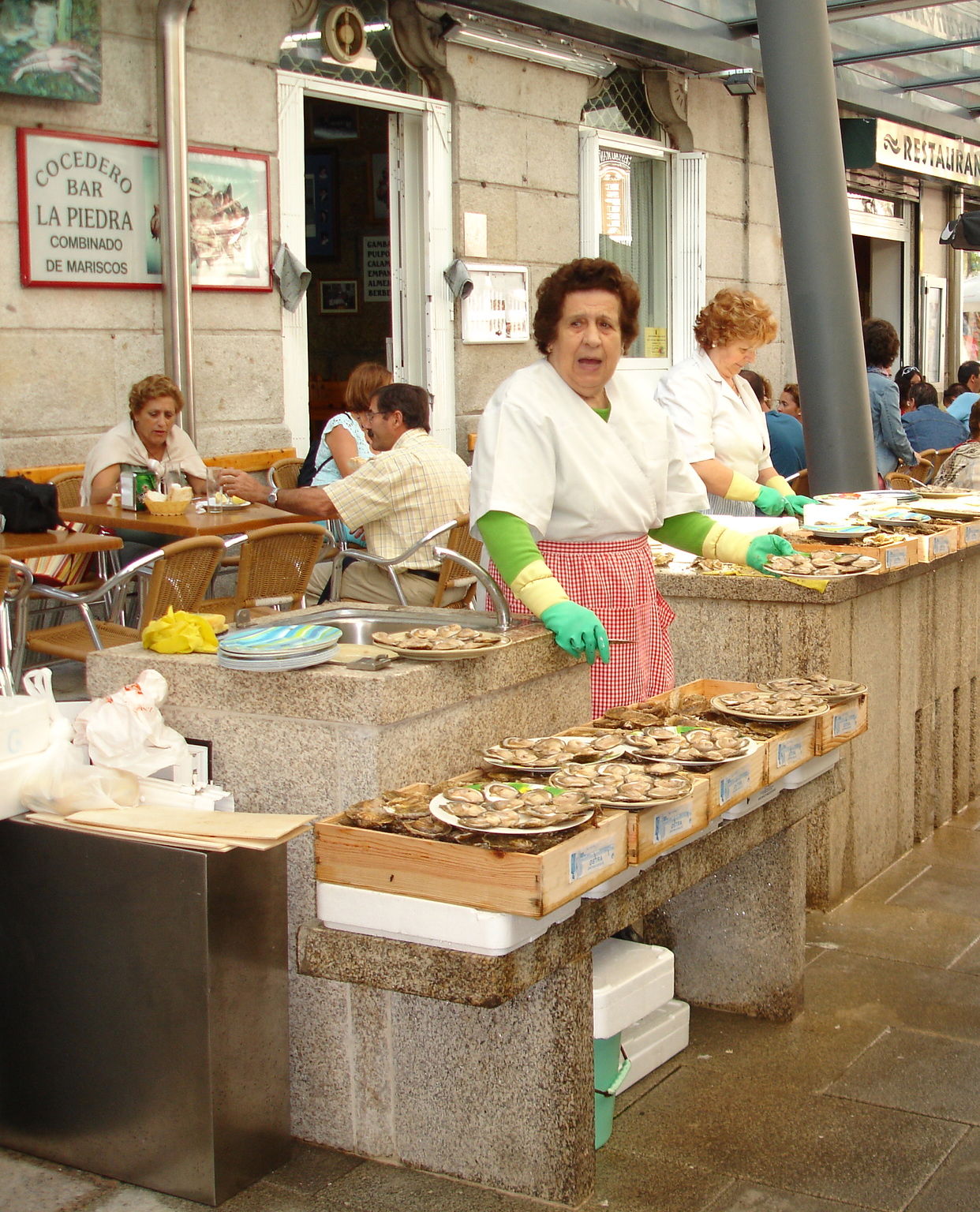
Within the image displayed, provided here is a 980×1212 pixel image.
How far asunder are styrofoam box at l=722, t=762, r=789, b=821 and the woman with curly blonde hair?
191 centimetres

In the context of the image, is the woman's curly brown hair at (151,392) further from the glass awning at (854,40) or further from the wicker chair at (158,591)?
the glass awning at (854,40)

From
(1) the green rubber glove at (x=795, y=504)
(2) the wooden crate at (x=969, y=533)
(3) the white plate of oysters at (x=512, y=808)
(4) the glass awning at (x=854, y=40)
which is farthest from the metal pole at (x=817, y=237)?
(3) the white plate of oysters at (x=512, y=808)

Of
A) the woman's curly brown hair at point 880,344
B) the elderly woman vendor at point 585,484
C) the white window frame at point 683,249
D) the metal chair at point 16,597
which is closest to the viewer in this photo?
the elderly woman vendor at point 585,484

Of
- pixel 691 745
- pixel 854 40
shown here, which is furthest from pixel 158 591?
pixel 854 40

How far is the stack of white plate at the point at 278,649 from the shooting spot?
117 inches

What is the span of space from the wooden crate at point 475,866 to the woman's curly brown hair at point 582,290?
1.41 m

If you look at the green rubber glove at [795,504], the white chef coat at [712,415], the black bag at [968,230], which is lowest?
the green rubber glove at [795,504]

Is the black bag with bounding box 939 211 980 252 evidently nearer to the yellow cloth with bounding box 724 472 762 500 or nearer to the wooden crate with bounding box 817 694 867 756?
the yellow cloth with bounding box 724 472 762 500

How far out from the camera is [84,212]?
7461 millimetres

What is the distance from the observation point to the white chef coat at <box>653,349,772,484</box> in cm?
550

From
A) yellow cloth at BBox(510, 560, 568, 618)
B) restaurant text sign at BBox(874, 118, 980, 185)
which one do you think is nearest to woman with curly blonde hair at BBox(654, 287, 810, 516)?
yellow cloth at BBox(510, 560, 568, 618)

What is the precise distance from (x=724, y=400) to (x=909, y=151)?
10746 mm

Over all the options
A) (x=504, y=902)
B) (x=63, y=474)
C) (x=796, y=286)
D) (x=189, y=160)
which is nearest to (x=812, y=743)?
(x=504, y=902)

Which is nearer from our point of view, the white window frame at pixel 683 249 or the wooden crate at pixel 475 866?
the wooden crate at pixel 475 866
